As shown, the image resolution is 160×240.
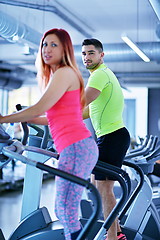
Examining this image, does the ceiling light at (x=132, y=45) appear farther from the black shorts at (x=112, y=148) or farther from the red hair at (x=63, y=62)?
the red hair at (x=63, y=62)

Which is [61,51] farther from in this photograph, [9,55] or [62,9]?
[9,55]

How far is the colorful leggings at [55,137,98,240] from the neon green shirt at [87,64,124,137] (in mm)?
660

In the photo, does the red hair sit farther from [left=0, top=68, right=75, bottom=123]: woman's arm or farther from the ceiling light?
the ceiling light

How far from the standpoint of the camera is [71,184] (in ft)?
6.10

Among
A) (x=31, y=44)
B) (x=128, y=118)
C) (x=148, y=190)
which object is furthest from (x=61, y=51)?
(x=128, y=118)

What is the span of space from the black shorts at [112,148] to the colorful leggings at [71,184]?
66cm

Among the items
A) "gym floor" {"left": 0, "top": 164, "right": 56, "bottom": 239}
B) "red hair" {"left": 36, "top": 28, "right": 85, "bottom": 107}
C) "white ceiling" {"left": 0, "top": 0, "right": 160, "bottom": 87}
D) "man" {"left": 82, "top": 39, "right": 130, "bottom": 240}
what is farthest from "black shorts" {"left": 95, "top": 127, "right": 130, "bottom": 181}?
"white ceiling" {"left": 0, "top": 0, "right": 160, "bottom": 87}

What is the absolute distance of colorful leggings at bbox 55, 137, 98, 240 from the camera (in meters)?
1.86

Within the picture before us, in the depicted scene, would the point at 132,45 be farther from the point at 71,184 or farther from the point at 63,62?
the point at 71,184

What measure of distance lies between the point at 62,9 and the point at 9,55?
3.44 m

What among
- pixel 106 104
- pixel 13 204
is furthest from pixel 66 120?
pixel 13 204

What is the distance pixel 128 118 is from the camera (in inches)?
618

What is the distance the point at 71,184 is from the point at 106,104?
804 millimetres

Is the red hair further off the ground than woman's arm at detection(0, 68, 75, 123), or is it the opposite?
the red hair
